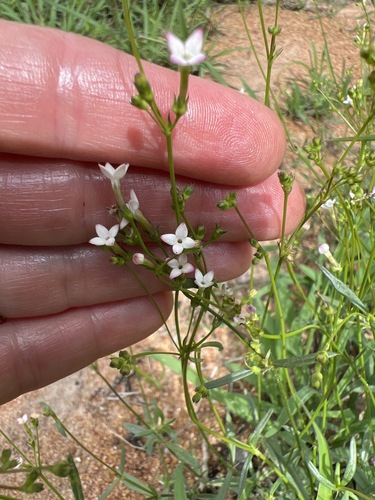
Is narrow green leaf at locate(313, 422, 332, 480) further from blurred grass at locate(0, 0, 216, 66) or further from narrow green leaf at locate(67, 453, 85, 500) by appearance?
blurred grass at locate(0, 0, 216, 66)

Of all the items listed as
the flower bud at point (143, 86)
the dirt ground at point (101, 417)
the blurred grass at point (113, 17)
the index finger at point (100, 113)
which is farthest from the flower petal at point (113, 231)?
the blurred grass at point (113, 17)

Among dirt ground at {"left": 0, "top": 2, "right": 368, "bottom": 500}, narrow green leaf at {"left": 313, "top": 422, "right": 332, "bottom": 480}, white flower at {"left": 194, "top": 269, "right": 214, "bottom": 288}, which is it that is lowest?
dirt ground at {"left": 0, "top": 2, "right": 368, "bottom": 500}

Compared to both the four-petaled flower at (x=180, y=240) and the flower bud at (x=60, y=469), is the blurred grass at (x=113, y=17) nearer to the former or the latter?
the four-petaled flower at (x=180, y=240)

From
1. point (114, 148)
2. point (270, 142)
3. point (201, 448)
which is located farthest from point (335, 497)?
point (114, 148)

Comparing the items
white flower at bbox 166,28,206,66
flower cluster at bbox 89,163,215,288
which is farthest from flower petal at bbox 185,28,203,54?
flower cluster at bbox 89,163,215,288

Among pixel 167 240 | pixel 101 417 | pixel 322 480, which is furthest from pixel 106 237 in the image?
pixel 101 417

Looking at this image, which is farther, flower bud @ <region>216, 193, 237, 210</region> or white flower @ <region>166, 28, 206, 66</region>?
flower bud @ <region>216, 193, 237, 210</region>
